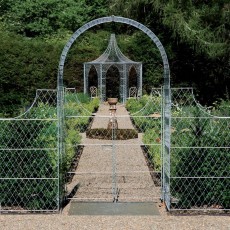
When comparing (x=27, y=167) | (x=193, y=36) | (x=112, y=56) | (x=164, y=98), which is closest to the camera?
(x=27, y=167)

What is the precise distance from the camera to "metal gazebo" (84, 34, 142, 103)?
2295 centimetres

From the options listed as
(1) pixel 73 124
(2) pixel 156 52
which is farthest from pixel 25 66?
(1) pixel 73 124

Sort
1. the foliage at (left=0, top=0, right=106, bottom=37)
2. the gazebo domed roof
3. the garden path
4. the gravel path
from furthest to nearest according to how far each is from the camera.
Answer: the foliage at (left=0, top=0, right=106, bottom=37) < the gazebo domed roof < the garden path < the gravel path

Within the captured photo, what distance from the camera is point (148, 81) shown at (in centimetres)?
2372

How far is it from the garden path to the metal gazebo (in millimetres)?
11707

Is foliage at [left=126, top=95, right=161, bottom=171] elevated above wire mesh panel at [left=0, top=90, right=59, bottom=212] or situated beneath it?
situated beneath

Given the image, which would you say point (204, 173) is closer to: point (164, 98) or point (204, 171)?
point (204, 171)

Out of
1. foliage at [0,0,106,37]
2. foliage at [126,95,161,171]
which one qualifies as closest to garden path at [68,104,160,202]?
foliage at [126,95,161,171]

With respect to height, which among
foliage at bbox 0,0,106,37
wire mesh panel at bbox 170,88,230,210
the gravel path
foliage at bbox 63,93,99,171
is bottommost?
foliage at bbox 63,93,99,171

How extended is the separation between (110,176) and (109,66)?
15.7 metres

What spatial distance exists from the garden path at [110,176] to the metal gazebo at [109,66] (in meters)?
11.7

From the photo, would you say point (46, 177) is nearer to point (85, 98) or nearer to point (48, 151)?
point (48, 151)

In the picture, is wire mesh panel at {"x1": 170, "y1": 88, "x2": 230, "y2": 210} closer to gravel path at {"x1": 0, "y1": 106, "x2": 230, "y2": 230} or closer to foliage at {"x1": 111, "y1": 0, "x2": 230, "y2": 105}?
gravel path at {"x1": 0, "y1": 106, "x2": 230, "y2": 230}

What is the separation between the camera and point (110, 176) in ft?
28.0
